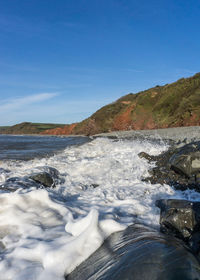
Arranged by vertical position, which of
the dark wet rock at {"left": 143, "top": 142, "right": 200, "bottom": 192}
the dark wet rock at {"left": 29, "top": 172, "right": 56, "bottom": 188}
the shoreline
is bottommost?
the dark wet rock at {"left": 143, "top": 142, "right": 200, "bottom": 192}

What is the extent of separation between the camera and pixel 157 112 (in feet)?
107

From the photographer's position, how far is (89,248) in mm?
1960

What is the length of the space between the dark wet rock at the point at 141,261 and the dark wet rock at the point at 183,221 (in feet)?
1.34

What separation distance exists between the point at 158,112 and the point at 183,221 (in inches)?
1247

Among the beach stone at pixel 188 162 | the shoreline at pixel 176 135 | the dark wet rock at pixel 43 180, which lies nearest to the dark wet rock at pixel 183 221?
the beach stone at pixel 188 162

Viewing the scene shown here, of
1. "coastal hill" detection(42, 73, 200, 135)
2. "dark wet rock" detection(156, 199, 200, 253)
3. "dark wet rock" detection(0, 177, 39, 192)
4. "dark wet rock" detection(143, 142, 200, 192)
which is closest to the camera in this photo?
"dark wet rock" detection(156, 199, 200, 253)

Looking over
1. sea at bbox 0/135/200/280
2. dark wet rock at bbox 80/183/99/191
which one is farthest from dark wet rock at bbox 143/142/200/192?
dark wet rock at bbox 80/183/99/191

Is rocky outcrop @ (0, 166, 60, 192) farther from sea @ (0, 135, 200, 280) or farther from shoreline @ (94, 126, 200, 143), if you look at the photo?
shoreline @ (94, 126, 200, 143)

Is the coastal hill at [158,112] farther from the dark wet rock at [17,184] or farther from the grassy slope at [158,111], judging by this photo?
the dark wet rock at [17,184]

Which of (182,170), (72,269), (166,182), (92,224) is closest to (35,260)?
(72,269)

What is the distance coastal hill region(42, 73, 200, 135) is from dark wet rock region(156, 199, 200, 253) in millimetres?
23425

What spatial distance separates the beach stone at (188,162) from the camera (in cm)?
469

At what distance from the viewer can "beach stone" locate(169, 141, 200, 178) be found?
15.4 feet

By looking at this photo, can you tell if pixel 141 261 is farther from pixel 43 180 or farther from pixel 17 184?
pixel 43 180
